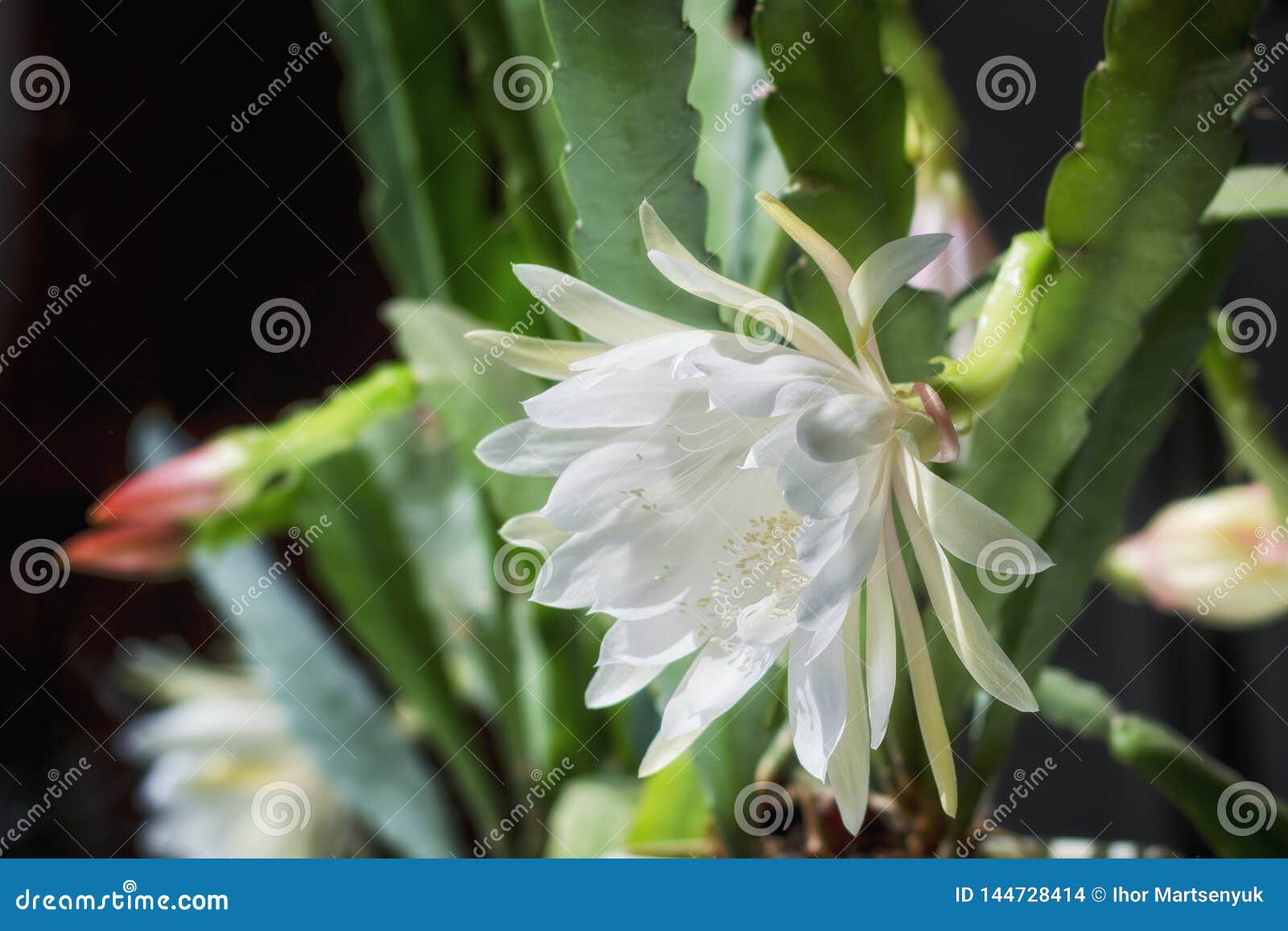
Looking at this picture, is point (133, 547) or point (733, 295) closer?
point (733, 295)

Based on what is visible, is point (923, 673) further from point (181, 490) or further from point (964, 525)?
point (181, 490)

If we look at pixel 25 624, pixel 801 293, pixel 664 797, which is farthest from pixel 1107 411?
pixel 25 624

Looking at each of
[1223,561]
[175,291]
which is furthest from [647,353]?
[175,291]

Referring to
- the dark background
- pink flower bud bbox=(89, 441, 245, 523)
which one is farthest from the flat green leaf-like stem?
the dark background

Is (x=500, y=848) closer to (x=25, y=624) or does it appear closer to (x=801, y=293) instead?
(x=801, y=293)

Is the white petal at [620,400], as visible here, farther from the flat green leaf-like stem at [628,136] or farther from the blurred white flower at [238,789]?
the blurred white flower at [238,789]

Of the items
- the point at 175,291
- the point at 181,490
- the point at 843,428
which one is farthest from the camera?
the point at 175,291
